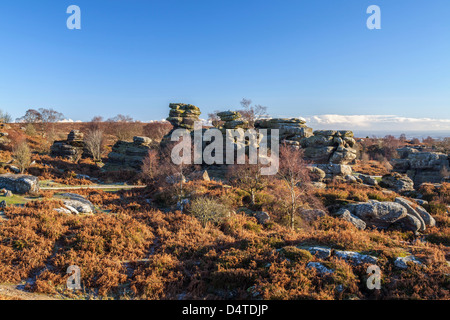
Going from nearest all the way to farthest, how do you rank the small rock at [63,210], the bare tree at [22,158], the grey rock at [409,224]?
1. the small rock at [63,210]
2. the grey rock at [409,224]
3. the bare tree at [22,158]

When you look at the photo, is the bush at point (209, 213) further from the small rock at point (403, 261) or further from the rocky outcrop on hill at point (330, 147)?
the rocky outcrop on hill at point (330, 147)

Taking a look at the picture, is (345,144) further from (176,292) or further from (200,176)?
(176,292)

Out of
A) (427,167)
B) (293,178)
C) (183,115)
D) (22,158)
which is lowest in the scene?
(427,167)

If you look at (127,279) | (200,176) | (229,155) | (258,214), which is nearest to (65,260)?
(127,279)

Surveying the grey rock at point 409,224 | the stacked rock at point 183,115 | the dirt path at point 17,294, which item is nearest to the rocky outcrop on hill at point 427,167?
the grey rock at point 409,224

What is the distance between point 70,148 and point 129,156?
12276mm

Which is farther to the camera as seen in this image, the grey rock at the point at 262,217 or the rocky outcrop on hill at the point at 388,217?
the grey rock at the point at 262,217

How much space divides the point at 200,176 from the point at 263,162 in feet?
29.7

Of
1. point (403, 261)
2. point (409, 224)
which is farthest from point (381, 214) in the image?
point (403, 261)

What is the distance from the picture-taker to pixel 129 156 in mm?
45500

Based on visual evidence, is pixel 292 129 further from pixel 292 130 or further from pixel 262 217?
pixel 262 217

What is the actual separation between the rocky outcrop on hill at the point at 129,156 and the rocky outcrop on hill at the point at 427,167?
53.3 m

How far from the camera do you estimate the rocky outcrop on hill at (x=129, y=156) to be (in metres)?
44.1

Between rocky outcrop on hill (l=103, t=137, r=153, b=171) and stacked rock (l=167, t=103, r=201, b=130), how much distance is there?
789 centimetres
